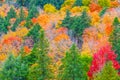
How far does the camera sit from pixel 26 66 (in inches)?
2215

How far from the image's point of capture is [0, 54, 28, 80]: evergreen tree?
54938 millimetres

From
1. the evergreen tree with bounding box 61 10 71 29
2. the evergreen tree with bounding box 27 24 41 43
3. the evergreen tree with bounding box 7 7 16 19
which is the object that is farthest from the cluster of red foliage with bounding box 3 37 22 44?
the evergreen tree with bounding box 7 7 16 19

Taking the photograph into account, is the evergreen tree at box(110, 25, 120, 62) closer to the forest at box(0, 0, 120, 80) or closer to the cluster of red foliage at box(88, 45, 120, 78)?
the forest at box(0, 0, 120, 80)

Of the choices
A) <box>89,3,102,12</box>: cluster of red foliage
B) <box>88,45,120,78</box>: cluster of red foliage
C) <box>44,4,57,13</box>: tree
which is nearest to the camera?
<box>88,45,120,78</box>: cluster of red foliage

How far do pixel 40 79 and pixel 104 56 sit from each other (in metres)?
11.5

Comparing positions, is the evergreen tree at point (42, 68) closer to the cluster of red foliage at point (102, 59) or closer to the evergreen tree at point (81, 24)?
the cluster of red foliage at point (102, 59)

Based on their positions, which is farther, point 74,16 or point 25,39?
point 74,16

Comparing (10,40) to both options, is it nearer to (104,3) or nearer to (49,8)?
(49,8)

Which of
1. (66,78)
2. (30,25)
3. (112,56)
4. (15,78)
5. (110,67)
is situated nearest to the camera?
(110,67)

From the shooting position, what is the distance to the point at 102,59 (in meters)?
59.8

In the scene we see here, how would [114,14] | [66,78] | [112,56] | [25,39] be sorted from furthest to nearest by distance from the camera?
[114,14], [25,39], [112,56], [66,78]

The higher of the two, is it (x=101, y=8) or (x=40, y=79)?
(x=101, y=8)

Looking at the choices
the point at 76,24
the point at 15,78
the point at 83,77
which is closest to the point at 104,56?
the point at 83,77

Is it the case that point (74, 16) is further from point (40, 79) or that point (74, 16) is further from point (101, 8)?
point (40, 79)
